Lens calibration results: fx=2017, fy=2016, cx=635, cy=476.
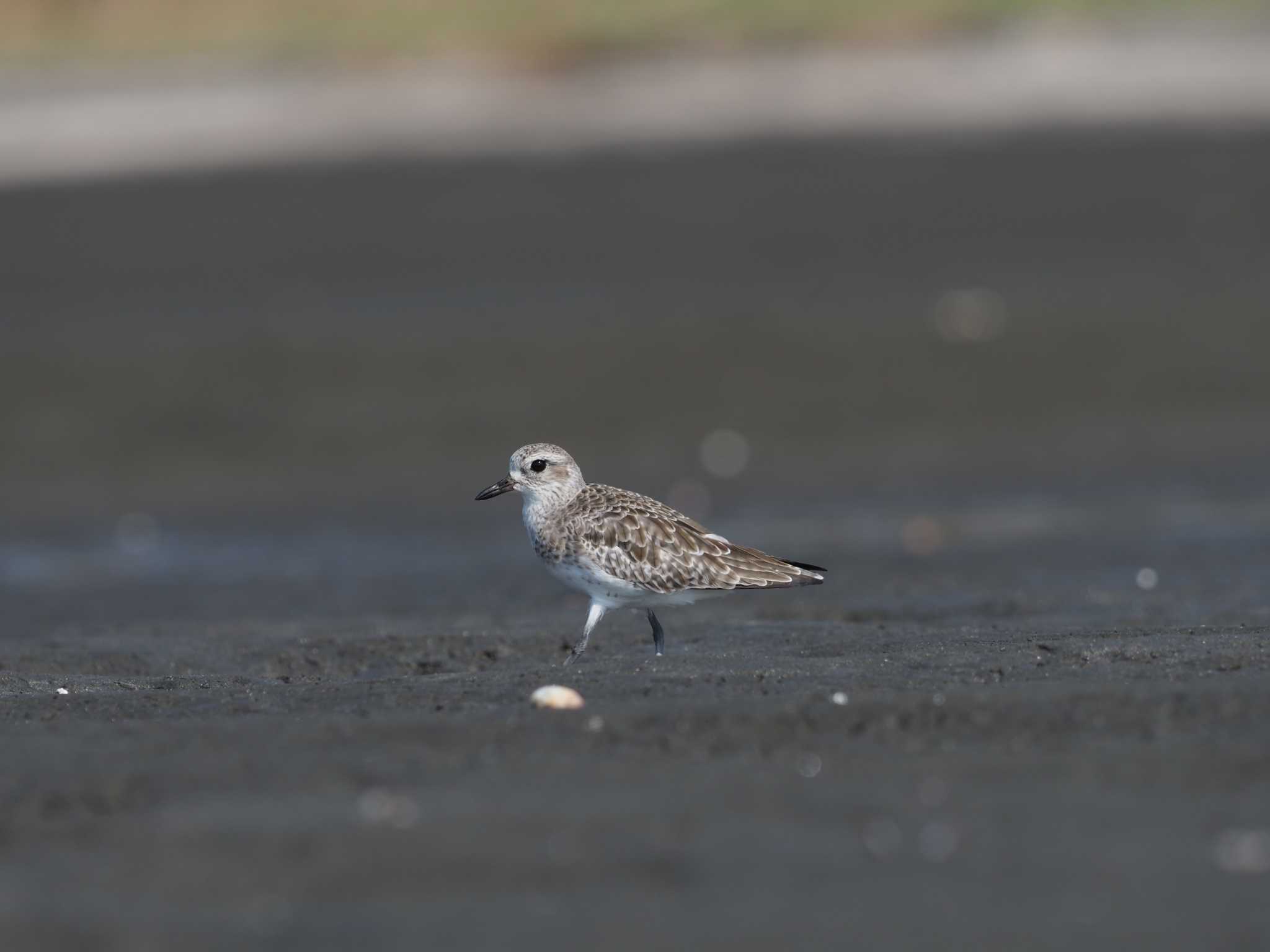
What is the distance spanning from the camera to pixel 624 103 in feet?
76.5

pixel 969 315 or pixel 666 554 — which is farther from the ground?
pixel 969 315

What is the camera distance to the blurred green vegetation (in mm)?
25406

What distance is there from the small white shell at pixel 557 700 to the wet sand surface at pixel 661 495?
8cm

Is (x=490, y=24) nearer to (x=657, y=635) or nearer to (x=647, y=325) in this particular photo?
(x=647, y=325)

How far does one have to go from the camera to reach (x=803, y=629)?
8344 mm

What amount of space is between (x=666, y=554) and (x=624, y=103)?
15776mm

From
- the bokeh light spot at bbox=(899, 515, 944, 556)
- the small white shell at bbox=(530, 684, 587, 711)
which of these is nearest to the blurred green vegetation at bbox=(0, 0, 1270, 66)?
the bokeh light spot at bbox=(899, 515, 944, 556)

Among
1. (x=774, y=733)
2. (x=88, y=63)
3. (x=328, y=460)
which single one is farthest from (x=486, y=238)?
(x=774, y=733)

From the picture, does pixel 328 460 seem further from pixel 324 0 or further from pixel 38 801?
pixel 324 0

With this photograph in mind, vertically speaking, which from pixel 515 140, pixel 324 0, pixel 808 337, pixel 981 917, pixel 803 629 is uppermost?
pixel 324 0

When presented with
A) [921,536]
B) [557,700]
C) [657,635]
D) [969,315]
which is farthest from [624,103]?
[557,700]

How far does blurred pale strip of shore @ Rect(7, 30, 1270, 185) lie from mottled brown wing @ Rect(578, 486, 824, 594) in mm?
13749

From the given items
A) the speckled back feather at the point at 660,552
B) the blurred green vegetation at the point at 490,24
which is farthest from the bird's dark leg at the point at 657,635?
the blurred green vegetation at the point at 490,24

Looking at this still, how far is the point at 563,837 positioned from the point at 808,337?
10918 millimetres
